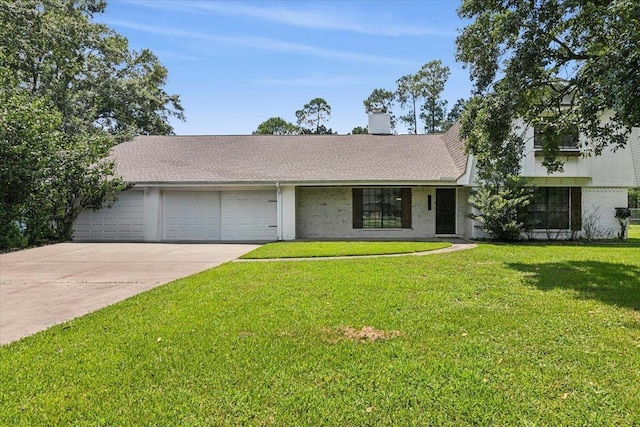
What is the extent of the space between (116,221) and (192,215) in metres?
3.10

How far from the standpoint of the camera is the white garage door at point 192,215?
672 inches

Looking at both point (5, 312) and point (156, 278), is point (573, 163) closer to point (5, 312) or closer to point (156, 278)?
point (156, 278)

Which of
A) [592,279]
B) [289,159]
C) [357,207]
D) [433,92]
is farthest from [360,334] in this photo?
[433,92]

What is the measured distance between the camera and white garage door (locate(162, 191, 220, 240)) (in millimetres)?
17062

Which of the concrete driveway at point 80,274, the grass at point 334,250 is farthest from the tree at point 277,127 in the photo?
the grass at point 334,250

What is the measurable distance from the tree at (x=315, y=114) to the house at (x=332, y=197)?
1394 inches

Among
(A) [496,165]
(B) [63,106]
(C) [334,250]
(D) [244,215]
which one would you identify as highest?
(B) [63,106]

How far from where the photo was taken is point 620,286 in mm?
7461

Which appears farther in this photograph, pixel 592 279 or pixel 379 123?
pixel 379 123

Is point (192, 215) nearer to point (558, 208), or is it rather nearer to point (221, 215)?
point (221, 215)

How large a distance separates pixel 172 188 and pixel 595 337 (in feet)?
50.3

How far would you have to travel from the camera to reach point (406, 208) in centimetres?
1708

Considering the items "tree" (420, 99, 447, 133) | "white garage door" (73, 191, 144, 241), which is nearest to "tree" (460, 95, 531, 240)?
"white garage door" (73, 191, 144, 241)

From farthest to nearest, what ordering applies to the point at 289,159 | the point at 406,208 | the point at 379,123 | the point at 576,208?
the point at 379,123 → the point at 289,159 → the point at 406,208 → the point at 576,208
